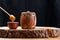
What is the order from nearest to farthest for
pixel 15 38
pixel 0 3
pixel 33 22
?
pixel 15 38, pixel 33 22, pixel 0 3

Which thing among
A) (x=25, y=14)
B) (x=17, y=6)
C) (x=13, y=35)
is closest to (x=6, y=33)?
(x=13, y=35)

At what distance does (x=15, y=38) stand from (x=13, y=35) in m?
0.04

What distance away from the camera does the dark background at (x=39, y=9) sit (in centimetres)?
259

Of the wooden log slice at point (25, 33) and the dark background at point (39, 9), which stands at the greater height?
the dark background at point (39, 9)

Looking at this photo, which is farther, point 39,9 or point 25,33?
point 39,9

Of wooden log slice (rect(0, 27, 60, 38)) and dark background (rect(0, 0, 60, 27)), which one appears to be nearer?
wooden log slice (rect(0, 27, 60, 38))

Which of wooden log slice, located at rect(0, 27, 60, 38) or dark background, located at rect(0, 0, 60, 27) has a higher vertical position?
dark background, located at rect(0, 0, 60, 27)

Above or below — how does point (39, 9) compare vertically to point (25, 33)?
above

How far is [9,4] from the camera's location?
8.54 ft

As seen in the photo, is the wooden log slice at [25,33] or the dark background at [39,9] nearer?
the wooden log slice at [25,33]

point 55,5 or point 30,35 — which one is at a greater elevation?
point 55,5

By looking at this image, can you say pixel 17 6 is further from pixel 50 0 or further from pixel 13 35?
pixel 13 35

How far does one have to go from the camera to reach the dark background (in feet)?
8.50

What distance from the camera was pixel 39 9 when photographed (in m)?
2.62
